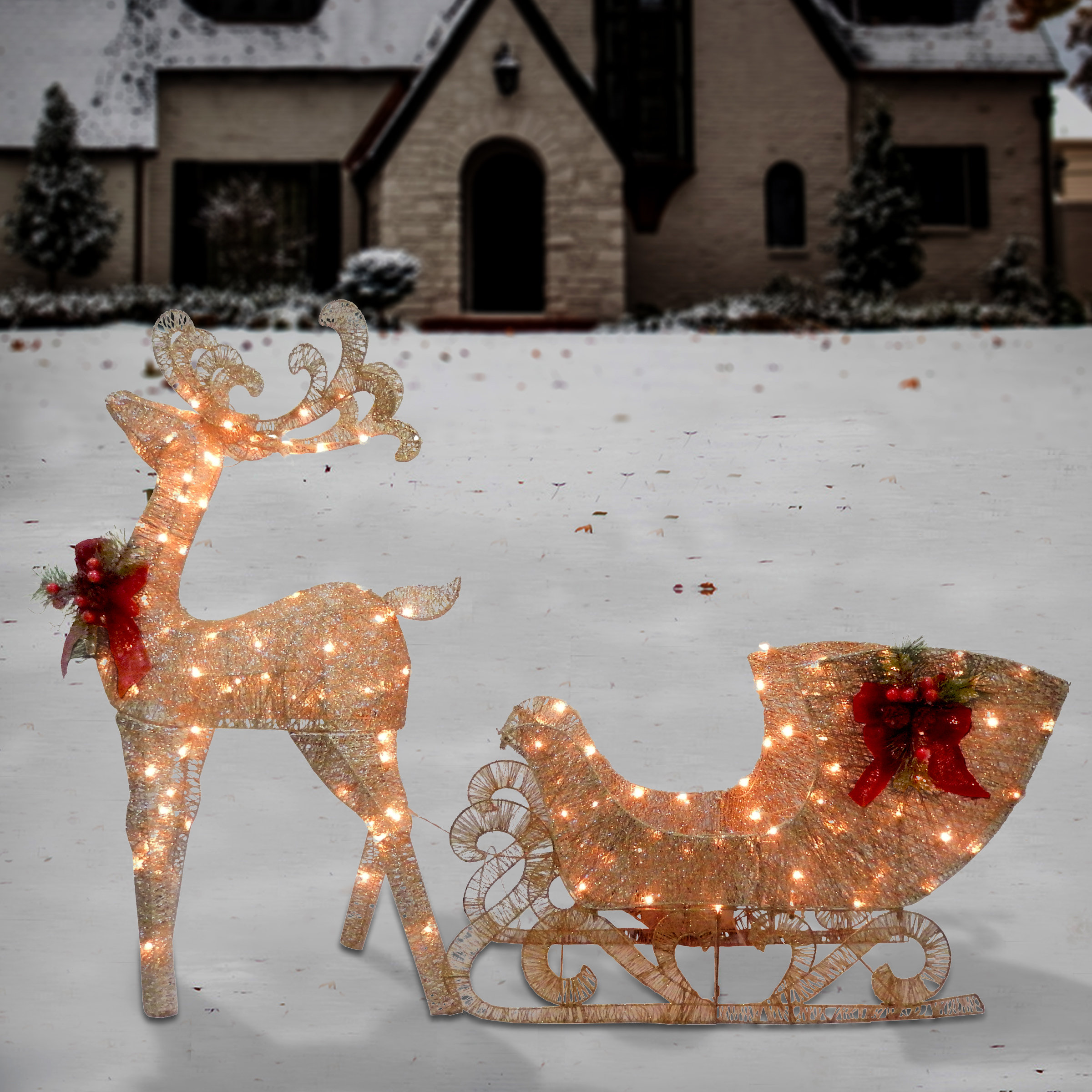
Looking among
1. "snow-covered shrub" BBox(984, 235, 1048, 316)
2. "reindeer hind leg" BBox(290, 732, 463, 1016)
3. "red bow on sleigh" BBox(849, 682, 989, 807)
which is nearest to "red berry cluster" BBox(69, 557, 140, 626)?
"reindeer hind leg" BBox(290, 732, 463, 1016)

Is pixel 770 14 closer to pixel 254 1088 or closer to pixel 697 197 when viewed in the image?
pixel 697 197

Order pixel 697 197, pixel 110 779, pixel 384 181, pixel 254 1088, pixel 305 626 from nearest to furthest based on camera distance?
pixel 254 1088, pixel 305 626, pixel 110 779, pixel 384 181, pixel 697 197

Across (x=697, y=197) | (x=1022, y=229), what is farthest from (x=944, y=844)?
(x=1022, y=229)

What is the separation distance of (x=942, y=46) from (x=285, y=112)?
10.2 m

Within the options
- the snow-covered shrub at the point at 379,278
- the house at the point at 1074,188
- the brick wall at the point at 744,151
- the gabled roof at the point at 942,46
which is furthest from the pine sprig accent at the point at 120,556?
the house at the point at 1074,188

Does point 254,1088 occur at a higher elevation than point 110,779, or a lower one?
lower

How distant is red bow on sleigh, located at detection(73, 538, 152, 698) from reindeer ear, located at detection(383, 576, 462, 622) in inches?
26.1

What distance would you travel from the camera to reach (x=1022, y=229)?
810 inches

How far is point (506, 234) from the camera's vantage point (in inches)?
720

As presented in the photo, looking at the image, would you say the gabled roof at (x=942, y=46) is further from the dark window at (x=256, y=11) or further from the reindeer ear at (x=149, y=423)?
the reindeer ear at (x=149, y=423)

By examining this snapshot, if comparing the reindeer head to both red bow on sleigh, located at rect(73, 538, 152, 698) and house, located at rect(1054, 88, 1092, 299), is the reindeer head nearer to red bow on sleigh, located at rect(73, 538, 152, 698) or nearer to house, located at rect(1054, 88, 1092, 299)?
red bow on sleigh, located at rect(73, 538, 152, 698)

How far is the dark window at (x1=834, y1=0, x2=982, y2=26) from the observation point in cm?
2075

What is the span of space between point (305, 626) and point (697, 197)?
17584 millimetres

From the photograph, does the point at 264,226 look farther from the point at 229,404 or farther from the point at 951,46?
the point at 229,404
